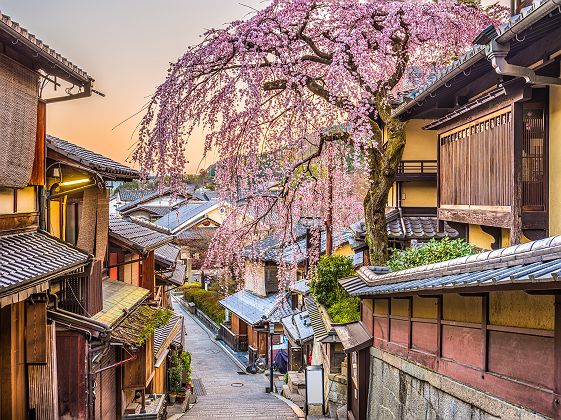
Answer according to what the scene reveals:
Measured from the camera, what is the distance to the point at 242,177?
12766 millimetres

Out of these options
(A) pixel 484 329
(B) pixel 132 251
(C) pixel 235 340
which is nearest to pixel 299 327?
(B) pixel 132 251

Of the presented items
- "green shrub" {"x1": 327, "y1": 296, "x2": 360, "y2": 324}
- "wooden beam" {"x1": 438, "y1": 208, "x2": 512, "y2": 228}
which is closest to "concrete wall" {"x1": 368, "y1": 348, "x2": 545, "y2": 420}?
"wooden beam" {"x1": 438, "y1": 208, "x2": 512, "y2": 228}

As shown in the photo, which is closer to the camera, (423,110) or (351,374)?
(423,110)

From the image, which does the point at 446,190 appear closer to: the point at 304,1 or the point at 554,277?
the point at 304,1

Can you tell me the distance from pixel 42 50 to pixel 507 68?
22.6 ft

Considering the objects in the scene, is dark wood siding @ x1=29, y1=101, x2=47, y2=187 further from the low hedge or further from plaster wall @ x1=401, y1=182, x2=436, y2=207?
the low hedge

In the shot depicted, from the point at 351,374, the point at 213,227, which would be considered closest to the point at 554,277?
the point at 351,374

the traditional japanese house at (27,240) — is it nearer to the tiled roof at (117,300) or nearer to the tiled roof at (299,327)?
the tiled roof at (117,300)

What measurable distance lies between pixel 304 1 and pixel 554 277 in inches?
361

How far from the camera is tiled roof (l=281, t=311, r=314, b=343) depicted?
74.0 ft

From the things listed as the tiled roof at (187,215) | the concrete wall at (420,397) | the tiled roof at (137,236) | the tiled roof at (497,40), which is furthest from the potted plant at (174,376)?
the tiled roof at (187,215)

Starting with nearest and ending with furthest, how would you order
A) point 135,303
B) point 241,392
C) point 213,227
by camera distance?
point 135,303 → point 241,392 → point 213,227

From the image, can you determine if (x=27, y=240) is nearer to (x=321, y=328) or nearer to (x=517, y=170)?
(x=517, y=170)

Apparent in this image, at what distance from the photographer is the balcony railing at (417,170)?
58.7ft
